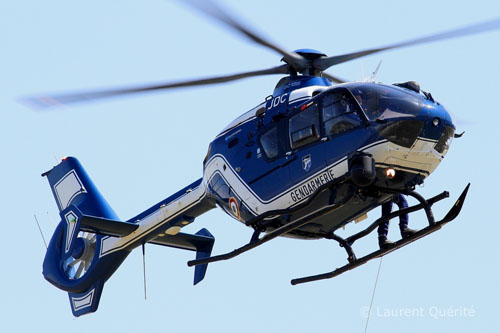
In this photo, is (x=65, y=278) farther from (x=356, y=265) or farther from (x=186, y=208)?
(x=356, y=265)

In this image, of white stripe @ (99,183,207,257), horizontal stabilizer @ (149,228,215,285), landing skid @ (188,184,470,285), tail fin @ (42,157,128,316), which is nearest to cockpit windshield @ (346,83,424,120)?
landing skid @ (188,184,470,285)

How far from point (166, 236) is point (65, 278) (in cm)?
240

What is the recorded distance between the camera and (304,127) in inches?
552

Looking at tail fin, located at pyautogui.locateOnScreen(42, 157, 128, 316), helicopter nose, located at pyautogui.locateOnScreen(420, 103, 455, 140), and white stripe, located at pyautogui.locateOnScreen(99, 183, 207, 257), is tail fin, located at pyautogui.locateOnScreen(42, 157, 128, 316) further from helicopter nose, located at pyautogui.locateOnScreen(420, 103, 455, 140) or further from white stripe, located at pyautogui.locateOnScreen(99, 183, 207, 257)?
helicopter nose, located at pyautogui.locateOnScreen(420, 103, 455, 140)

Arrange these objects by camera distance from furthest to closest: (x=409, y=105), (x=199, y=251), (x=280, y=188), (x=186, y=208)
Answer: (x=199, y=251) → (x=186, y=208) → (x=280, y=188) → (x=409, y=105)

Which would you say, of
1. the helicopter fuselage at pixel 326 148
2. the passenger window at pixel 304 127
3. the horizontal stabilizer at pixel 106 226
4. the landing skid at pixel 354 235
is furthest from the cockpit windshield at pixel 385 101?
the horizontal stabilizer at pixel 106 226

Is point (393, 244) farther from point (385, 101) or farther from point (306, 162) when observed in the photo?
point (385, 101)

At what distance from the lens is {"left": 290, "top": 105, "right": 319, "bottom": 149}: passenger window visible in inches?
547

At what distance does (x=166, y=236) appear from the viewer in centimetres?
1727

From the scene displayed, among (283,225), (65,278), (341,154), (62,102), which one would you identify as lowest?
(65,278)

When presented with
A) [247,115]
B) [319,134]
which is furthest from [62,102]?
[319,134]

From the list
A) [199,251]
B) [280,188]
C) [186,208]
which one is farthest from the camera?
[199,251]

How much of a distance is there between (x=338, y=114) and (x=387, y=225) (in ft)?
6.92

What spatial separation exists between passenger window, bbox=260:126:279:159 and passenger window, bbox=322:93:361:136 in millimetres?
933
